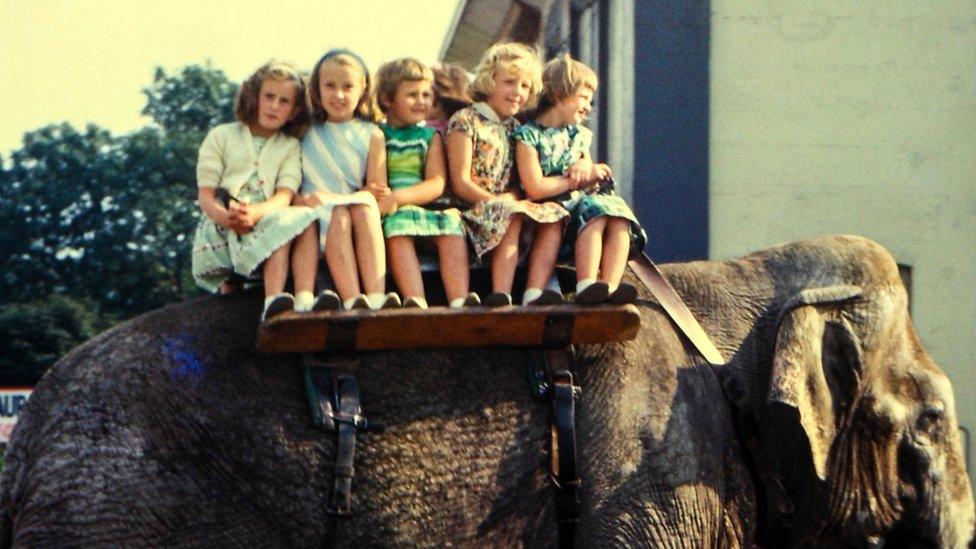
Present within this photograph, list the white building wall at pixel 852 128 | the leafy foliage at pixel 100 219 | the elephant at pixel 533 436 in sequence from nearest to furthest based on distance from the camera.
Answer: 1. the elephant at pixel 533 436
2. the white building wall at pixel 852 128
3. the leafy foliage at pixel 100 219

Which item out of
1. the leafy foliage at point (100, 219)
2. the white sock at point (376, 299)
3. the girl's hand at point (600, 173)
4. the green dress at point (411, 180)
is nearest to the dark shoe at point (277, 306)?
the white sock at point (376, 299)

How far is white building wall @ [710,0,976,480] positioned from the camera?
43.0ft

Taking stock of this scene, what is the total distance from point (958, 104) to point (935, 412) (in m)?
7.39

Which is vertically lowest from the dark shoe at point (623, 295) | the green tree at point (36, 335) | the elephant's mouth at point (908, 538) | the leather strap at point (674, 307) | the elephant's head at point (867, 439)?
the green tree at point (36, 335)

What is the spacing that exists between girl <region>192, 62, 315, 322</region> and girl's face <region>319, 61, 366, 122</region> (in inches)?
3.9

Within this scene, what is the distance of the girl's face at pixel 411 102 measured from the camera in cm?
589

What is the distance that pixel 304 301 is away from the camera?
17.6 ft

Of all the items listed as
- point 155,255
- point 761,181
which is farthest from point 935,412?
point 155,255

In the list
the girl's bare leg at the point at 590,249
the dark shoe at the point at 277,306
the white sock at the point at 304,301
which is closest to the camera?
the dark shoe at the point at 277,306

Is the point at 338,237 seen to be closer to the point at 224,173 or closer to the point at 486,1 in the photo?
the point at 224,173

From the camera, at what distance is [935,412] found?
6301 mm

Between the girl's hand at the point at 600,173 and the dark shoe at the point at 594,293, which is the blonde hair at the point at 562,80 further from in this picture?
the dark shoe at the point at 594,293

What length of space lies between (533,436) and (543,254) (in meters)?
0.63

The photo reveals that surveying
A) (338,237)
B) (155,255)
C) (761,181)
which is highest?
(338,237)
